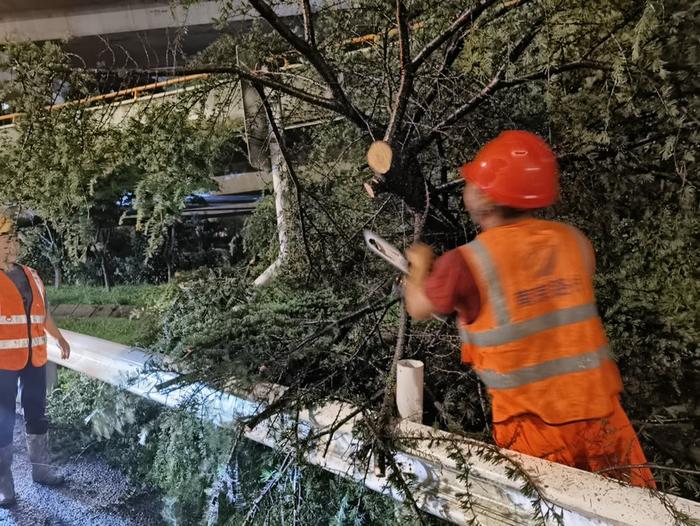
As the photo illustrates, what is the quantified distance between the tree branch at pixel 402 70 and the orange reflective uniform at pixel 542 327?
1086 mm

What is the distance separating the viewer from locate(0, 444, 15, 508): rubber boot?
2562 millimetres

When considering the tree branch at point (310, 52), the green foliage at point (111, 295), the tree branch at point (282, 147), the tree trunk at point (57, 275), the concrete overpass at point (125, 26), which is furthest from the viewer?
the green foliage at point (111, 295)

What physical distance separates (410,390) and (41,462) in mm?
2318

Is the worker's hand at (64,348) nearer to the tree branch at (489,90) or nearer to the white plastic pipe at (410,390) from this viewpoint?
the white plastic pipe at (410,390)

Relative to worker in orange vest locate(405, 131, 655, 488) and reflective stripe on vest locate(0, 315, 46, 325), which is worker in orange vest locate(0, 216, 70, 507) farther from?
worker in orange vest locate(405, 131, 655, 488)

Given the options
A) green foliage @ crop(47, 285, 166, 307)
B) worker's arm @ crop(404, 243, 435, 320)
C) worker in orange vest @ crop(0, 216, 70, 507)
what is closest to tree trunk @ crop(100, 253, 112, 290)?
green foliage @ crop(47, 285, 166, 307)

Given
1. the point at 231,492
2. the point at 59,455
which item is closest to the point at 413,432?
the point at 231,492

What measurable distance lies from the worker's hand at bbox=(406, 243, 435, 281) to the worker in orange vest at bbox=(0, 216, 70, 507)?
6.96ft

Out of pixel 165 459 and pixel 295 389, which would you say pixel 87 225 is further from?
pixel 295 389

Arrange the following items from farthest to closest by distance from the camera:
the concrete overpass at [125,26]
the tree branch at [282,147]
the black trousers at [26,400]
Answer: the tree branch at [282,147], the black trousers at [26,400], the concrete overpass at [125,26]

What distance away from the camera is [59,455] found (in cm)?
299

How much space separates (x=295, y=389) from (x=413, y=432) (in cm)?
79

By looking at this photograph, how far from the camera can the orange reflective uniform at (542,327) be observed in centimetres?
159

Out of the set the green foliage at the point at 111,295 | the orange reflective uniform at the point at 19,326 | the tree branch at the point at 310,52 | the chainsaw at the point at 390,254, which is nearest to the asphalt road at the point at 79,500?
the orange reflective uniform at the point at 19,326
